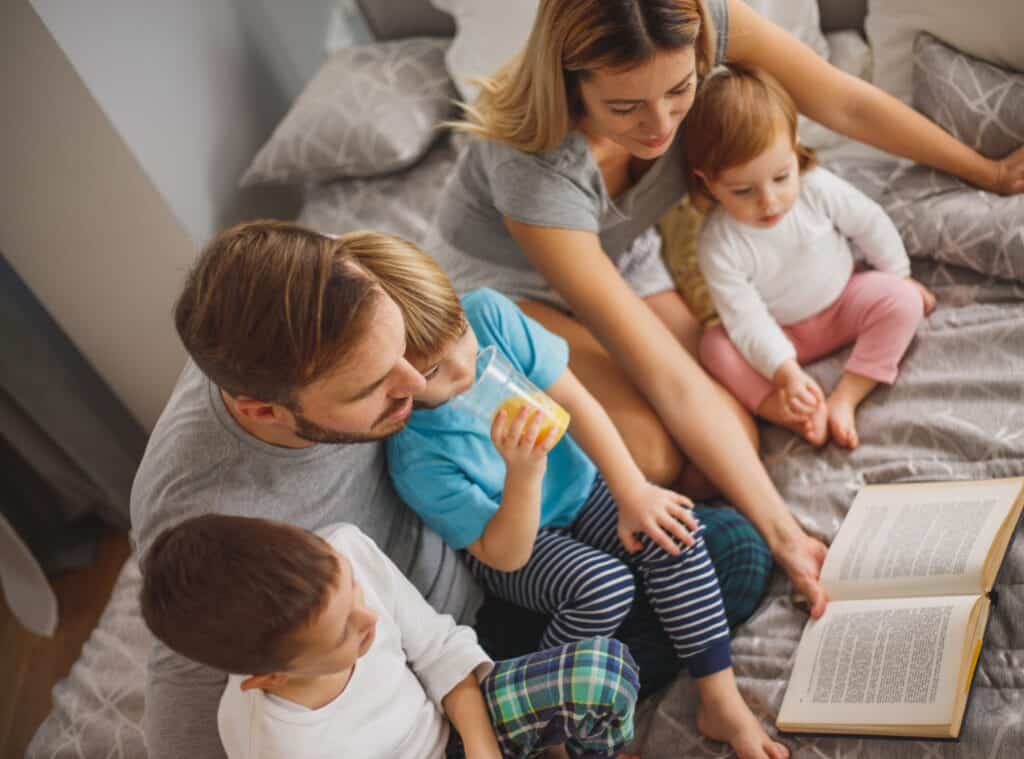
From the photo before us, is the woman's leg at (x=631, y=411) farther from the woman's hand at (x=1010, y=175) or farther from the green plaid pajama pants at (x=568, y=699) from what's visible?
the woman's hand at (x=1010, y=175)

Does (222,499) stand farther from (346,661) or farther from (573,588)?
(573,588)

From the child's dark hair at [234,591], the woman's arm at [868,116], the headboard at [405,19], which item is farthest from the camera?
the headboard at [405,19]

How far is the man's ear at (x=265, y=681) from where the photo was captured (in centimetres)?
101

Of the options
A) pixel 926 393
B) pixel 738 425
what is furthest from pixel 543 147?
pixel 926 393

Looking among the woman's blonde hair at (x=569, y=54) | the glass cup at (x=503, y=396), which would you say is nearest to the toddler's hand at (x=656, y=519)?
the glass cup at (x=503, y=396)

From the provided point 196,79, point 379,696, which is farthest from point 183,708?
point 196,79

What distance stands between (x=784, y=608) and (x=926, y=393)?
44 centimetres

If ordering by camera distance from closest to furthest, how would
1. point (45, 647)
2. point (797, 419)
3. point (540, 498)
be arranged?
point (540, 498) → point (797, 419) → point (45, 647)

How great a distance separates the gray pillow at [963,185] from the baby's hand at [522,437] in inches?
Answer: 35.1

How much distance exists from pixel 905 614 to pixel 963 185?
33.6 inches

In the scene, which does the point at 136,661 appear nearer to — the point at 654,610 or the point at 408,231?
the point at 654,610

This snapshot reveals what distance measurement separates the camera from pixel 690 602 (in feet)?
4.27

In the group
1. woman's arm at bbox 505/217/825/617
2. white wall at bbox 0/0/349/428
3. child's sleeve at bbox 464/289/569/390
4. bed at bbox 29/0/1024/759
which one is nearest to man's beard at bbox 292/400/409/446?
child's sleeve at bbox 464/289/569/390

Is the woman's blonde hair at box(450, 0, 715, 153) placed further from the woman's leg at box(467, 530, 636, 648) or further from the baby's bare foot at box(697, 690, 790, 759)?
the baby's bare foot at box(697, 690, 790, 759)
